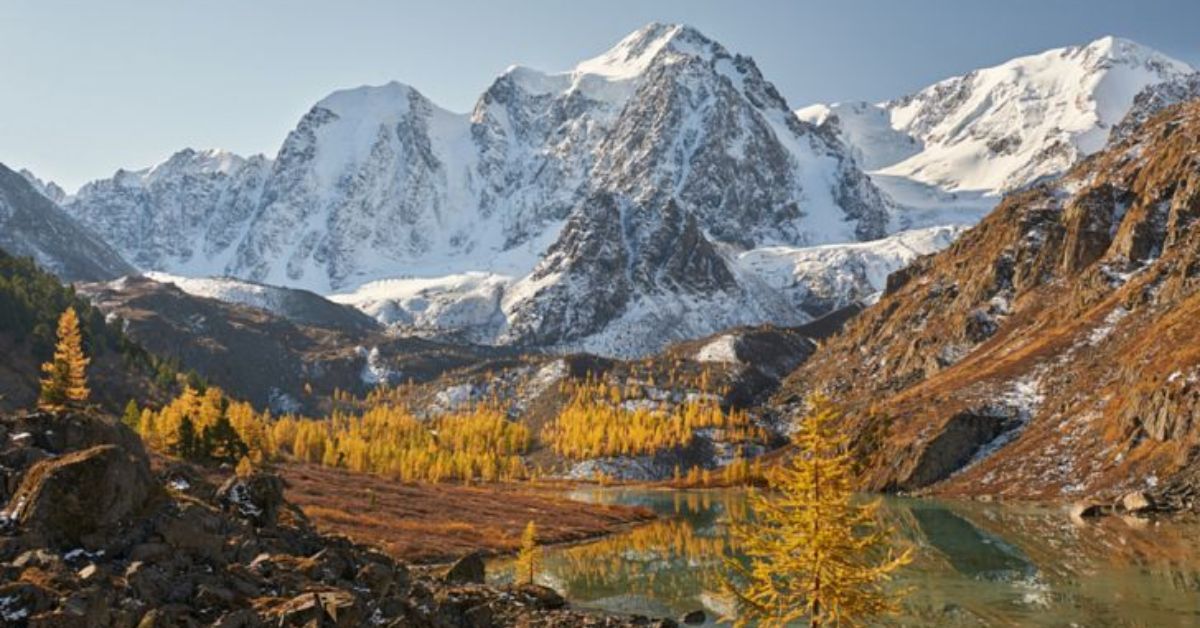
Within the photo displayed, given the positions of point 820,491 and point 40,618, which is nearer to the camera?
point 40,618

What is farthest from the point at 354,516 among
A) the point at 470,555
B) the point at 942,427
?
the point at 942,427

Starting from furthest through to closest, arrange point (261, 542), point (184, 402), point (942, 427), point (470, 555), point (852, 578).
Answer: point (942, 427) → point (184, 402) → point (470, 555) → point (261, 542) → point (852, 578)

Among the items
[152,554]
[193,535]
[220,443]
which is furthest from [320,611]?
[220,443]

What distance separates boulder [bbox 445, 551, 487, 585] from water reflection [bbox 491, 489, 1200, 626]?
777 cm

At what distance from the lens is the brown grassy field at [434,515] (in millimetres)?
99375

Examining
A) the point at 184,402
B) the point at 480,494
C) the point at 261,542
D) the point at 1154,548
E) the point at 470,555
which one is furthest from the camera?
the point at 480,494

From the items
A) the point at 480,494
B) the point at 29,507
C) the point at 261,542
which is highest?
the point at 29,507

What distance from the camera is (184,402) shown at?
14700 centimetres

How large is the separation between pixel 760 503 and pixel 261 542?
77.3 feet

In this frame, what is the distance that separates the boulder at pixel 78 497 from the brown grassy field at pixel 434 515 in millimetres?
45669

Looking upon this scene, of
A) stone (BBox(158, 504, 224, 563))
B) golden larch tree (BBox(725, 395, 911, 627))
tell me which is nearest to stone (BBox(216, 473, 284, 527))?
stone (BBox(158, 504, 224, 563))

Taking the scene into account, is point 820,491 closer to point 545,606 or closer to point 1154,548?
point 545,606

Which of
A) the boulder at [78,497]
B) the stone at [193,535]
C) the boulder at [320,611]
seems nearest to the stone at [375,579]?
the boulder at [320,611]

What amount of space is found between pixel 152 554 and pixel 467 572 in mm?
37680
